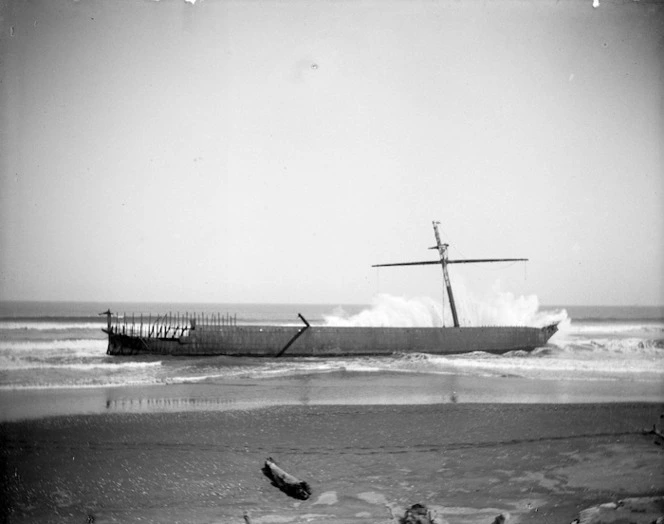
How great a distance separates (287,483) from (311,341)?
19.9 metres

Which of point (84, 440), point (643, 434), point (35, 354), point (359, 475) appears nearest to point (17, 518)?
point (84, 440)

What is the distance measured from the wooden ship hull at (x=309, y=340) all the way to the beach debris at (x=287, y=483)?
18.3 meters

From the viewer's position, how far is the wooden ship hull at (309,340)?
90.7 ft

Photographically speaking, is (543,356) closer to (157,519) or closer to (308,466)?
(308,466)

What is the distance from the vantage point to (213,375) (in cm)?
2120

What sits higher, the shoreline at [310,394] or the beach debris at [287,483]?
the beach debris at [287,483]

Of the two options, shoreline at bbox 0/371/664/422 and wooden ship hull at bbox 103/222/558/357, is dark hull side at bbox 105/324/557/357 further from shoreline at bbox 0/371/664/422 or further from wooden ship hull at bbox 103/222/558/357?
shoreline at bbox 0/371/664/422

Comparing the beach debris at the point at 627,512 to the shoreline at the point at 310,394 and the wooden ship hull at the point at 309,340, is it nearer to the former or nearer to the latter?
the shoreline at the point at 310,394

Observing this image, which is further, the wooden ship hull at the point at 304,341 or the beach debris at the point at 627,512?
the wooden ship hull at the point at 304,341

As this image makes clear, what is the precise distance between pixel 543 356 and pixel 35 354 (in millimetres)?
28825

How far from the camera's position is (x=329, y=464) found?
9.54m

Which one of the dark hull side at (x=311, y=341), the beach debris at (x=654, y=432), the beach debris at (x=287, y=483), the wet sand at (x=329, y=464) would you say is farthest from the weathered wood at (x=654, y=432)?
the dark hull side at (x=311, y=341)

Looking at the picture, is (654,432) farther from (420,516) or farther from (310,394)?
(310,394)

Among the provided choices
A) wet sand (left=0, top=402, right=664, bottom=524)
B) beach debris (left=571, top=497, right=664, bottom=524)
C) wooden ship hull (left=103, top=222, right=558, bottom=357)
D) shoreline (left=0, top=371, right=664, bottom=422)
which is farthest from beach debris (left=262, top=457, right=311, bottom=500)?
wooden ship hull (left=103, top=222, right=558, bottom=357)
